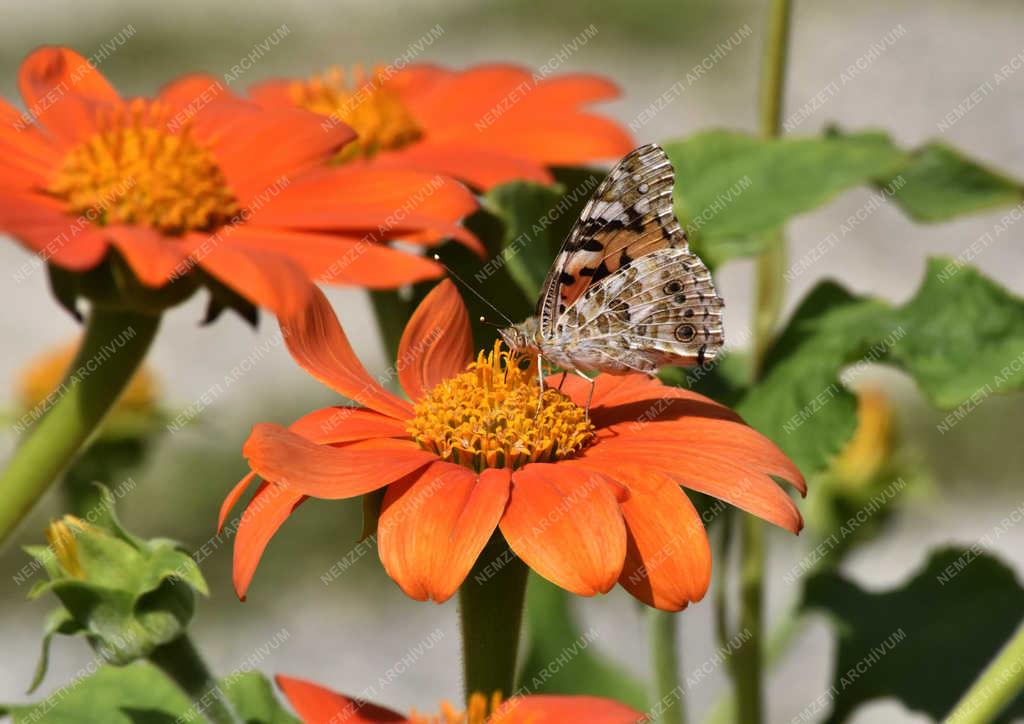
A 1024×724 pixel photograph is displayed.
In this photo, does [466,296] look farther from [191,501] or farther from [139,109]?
[191,501]

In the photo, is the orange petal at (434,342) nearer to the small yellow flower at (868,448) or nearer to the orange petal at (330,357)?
the orange petal at (330,357)

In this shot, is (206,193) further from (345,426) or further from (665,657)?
(665,657)

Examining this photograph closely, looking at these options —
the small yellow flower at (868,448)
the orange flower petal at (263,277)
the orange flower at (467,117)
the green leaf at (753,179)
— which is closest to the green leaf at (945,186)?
the green leaf at (753,179)

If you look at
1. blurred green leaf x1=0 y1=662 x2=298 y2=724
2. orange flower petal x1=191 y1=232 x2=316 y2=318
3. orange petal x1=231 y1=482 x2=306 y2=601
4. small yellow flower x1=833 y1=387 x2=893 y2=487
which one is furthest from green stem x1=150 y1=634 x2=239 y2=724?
small yellow flower x1=833 y1=387 x2=893 y2=487

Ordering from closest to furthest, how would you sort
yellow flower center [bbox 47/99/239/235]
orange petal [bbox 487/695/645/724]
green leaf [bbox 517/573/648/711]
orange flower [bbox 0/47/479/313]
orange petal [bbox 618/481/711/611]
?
orange petal [bbox 487/695/645/724] < orange petal [bbox 618/481/711/611] < orange flower [bbox 0/47/479/313] < yellow flower center [bbox 47/99/239/235] < green leaf [bbox 517/573/648/711]

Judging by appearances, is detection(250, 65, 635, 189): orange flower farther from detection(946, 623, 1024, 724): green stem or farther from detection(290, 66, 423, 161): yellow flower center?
detection(946, 623, 1024, 724): green stem
